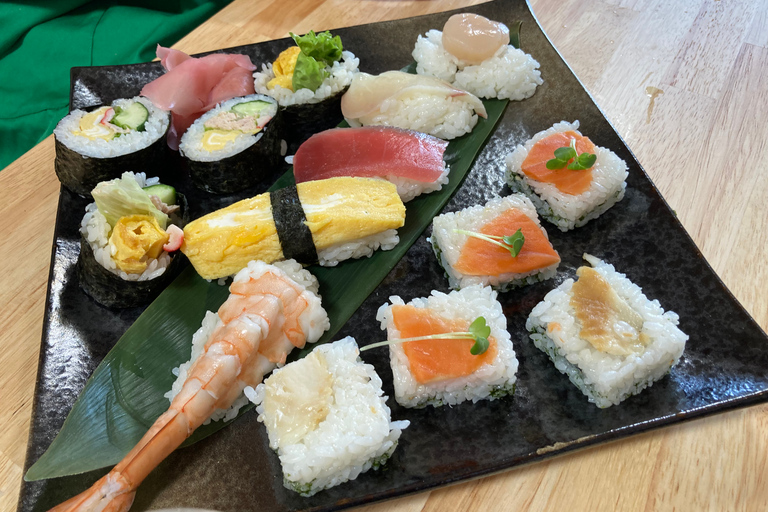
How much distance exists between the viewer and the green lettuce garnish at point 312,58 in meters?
3.39

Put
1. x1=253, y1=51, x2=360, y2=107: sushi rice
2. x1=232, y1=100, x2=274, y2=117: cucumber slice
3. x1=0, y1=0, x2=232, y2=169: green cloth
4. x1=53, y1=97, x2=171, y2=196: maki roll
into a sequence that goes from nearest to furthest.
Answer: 1. x1=53, y1=97, x2=171, y2=196: maki roll
2. x1=232, y1=100, x2=274, y2=117: cucumber slice
3. x1=253, y1=51, x2=360, y2=107: sushi rice
4. x1=0, y1=0, x2=232, y2=169: green cloth

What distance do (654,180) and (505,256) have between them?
52.9 inches

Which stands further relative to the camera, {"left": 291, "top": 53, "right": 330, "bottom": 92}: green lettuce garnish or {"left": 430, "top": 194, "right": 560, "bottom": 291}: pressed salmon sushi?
{"left": 291, "top": 53, "right": 330, "bottom": 92}: green lettuce garnish

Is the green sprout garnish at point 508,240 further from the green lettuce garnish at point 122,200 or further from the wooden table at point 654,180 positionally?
the green lettuce garnish at point 122,200

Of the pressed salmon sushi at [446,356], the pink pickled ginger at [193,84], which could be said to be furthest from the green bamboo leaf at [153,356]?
the pink pickled ginger at [193,84]

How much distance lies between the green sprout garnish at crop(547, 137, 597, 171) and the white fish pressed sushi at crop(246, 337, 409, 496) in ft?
5.03

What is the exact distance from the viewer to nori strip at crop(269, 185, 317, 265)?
2770mm

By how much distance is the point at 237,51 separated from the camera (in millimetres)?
3980

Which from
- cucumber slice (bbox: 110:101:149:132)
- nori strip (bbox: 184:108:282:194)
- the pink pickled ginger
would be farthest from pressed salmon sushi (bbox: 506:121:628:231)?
cucumber slice (bbox: 110:101:149:132)

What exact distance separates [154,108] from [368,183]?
1479 mm

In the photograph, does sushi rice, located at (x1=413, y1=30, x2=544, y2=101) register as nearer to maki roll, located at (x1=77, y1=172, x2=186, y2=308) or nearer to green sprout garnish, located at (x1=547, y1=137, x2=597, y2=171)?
green sprout garnish, located at (x1=547, y1=137, x2=597, y2=171)

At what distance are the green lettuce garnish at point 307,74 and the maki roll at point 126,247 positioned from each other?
121 cm

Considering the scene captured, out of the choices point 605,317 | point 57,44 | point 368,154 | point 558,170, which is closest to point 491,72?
point 558,170

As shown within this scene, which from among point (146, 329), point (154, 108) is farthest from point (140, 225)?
point (154, 108)
